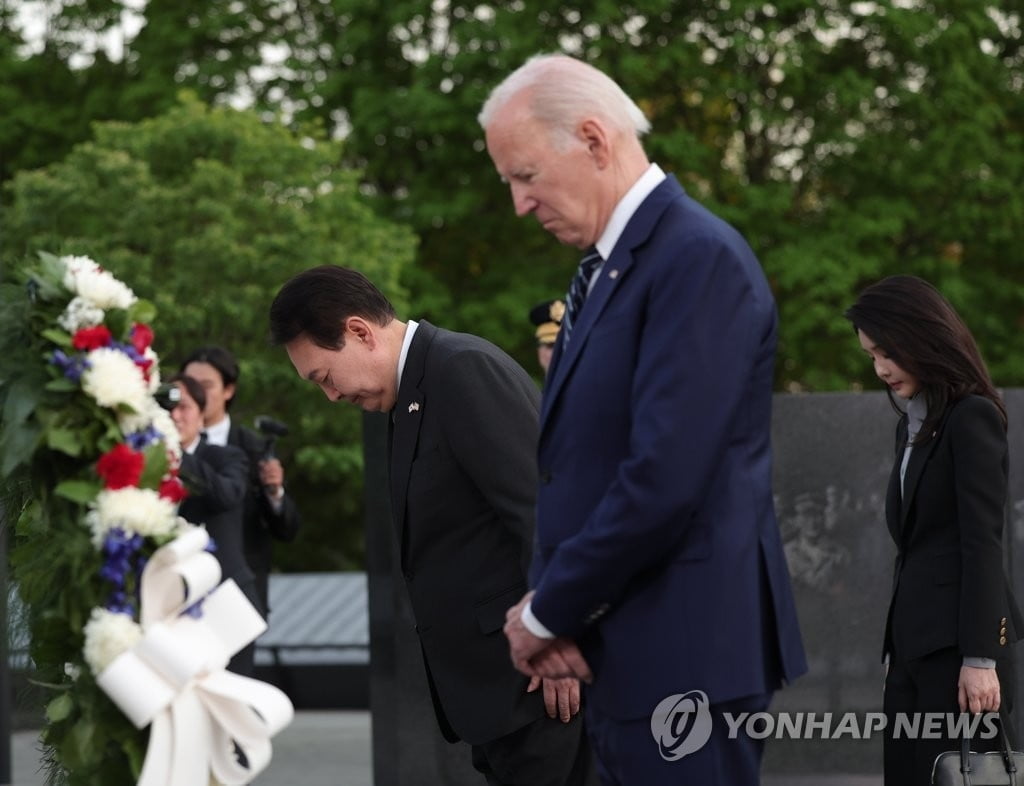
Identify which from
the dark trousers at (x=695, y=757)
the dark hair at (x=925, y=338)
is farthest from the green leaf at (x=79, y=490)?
the dark hair at (x=925, y=338)

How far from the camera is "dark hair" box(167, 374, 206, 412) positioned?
8.05 meters

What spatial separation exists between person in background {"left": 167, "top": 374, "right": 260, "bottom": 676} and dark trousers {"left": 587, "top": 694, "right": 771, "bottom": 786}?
4265 mm

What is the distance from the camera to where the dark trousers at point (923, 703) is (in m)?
5.14

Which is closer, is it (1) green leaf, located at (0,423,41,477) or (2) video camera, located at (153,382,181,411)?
(1) green leaf, located at (0,423,41,477)

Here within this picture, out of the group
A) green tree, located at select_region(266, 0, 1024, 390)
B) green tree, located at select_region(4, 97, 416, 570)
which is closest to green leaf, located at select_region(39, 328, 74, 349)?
green tree, located at select_region(4, 97, 416, 570)

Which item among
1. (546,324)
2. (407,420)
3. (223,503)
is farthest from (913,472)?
(546,324)

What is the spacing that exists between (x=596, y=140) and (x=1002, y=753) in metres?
2.60

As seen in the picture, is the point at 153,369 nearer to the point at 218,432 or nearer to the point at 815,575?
the point at 218,432

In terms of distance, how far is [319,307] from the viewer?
178 inches

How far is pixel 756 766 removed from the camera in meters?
3.37

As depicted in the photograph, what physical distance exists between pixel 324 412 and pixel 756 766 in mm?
19700

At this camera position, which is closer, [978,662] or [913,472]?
[978,662]

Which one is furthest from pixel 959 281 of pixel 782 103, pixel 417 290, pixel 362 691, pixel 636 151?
pixel 636 151

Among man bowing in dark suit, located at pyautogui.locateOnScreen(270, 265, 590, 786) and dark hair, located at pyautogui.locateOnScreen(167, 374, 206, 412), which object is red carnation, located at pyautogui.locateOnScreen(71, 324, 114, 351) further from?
dark hair, located at pyautogui.locateOnScreen(167, 374, 206, 412)
